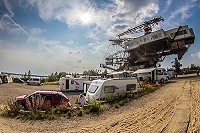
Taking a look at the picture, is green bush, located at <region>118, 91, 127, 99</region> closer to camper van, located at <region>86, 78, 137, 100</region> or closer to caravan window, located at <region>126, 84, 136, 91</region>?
camper van, located at <region>86, 78, 137, 100</region>

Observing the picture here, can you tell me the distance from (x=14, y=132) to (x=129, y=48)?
44528 mm

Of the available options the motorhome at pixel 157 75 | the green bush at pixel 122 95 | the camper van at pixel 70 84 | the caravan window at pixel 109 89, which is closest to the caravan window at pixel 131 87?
the green bush at pixel 122 95

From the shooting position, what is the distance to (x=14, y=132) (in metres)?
8.75

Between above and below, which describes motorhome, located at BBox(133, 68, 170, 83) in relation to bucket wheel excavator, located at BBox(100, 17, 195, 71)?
below

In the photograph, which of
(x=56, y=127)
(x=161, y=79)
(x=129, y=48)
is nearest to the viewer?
(x=56, y=127)

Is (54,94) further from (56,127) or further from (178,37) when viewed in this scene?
(178,37)

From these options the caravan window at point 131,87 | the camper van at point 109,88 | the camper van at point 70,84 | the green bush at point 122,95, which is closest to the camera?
the camper van at point 109,88

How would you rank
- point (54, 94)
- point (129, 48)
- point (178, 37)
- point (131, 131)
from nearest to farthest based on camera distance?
point (131, 131) < point (54, 94) < point (178, 37) < point (129, 48)

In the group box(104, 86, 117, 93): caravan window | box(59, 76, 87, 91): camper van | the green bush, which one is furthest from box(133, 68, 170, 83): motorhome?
box(104, 86, 117, 93): caravan window

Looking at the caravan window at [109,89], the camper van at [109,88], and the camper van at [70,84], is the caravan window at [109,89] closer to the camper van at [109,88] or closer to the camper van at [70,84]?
the camper van at [109,88]

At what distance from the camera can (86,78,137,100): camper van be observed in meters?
16.5

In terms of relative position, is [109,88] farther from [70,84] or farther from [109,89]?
[70,84]

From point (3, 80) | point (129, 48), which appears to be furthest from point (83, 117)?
point (129, 48)

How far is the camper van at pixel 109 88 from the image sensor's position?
1653 cm
